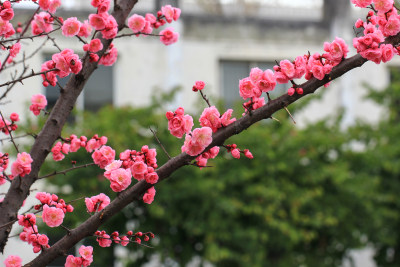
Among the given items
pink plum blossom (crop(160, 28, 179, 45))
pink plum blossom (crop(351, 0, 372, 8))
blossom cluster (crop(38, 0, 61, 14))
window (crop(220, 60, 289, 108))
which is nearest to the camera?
pink plum blossom (crop(351, 0, 372, 8))

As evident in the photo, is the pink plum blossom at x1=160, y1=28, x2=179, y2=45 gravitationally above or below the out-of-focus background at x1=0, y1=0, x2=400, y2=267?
above

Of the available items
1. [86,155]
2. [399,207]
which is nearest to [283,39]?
[399,207]

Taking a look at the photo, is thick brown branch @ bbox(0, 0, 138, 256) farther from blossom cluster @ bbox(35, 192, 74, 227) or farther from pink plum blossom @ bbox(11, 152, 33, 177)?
blossom cluster @ bbox(35, 192, 74, 227)

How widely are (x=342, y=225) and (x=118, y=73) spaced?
568 centimetres

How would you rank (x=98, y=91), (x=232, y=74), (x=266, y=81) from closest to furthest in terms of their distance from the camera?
(x=266, y=81)
(x=98, y=91)
(x=232, y=74)

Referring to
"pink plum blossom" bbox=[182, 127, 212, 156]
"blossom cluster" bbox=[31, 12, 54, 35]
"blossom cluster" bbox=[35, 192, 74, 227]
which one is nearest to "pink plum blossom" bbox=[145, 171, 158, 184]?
"pink plum blossom" bbox=[182, 127, 212, 156]

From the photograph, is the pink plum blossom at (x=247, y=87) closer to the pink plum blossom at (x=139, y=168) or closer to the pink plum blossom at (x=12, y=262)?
the pink plum blossom at (x=139, y=168)

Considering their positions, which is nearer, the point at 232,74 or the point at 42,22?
the point at 42,22

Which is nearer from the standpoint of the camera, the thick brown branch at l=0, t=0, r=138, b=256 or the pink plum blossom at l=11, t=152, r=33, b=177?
the pink plum blossom at l=11, t=152, r=33, b=177

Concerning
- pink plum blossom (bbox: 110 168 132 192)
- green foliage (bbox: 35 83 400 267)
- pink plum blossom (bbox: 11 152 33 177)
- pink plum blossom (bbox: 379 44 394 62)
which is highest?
pink plum blossom (bbox: 379 44 394 62)

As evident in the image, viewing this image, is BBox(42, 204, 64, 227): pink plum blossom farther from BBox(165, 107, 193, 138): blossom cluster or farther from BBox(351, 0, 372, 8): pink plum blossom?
BBox(351, 0, 372, 8): pink plum blossom

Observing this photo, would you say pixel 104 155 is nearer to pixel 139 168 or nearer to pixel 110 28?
pixel 139 168

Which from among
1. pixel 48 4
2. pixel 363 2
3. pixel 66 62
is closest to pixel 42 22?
pixel 48 4

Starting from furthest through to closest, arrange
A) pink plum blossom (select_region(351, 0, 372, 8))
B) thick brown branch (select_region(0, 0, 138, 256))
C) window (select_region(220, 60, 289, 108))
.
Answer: window (select_region(220, 60, 289, 108)), thick brown branch (select_region(0, 0, 138, 256)), pink plum blossom (select_region(351, 0, 372, 8))
